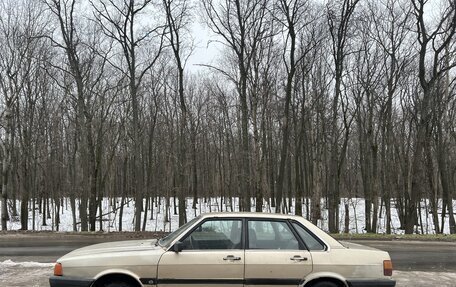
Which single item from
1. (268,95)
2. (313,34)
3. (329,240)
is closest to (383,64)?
(313,34)

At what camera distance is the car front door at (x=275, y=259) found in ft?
19.8

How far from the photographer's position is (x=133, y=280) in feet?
19.6

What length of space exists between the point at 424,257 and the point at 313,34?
680 inches

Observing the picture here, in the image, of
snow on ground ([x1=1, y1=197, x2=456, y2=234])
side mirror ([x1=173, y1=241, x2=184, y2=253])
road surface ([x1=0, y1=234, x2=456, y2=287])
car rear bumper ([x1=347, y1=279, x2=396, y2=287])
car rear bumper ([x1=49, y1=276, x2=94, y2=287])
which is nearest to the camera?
car rear bumper ([x1=49, y1=276, x2=94, y2=287])

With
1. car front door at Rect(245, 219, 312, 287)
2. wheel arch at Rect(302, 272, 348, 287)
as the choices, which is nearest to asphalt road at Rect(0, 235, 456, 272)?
wheel arch at Rect(302, 272, 348, 287)

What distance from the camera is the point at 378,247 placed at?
1441 centimetres

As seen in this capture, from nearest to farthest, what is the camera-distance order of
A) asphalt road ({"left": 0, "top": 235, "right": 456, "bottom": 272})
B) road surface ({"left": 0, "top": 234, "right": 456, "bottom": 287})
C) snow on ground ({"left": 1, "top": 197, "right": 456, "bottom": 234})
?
road surface ({"left": 0, "top": 234, "right": 456, "bottom": 287}), asphalt road ({"left": 0, "top": 235, "right": 456, "bottom": 272}), snow on ground ({"left": 1, "top": 197, "right": 456, "bottom": 234})

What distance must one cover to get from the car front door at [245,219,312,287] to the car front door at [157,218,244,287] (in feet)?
0.49

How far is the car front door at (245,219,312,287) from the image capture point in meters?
6.03

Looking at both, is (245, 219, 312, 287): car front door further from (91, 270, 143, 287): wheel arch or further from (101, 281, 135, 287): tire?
(101, 281, 135, 287): tire

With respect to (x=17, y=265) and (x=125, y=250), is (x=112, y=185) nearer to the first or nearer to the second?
(x=17, y=265)

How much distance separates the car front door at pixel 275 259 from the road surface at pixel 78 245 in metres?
3.44

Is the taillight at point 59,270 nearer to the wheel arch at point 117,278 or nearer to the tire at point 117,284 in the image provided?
the wheel arch at point 117,278

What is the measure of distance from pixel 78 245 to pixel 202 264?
10.1 m
